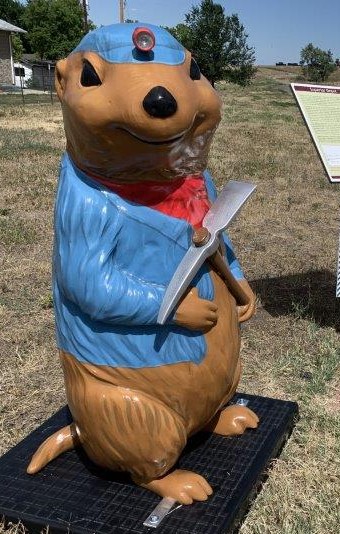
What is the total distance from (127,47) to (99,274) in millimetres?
700

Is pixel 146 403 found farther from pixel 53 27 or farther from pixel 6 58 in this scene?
pixel 53 27

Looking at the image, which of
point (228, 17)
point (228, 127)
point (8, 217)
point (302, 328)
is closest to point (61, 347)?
point (302, 328)

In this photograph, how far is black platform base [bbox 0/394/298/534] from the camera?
2.10m

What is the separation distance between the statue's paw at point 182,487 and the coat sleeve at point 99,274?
0.65 meters

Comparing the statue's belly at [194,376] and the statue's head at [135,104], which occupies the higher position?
the statue's head at [135,104]

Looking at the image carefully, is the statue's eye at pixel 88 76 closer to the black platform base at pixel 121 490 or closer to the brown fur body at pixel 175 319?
the brown fur body at pixel 175 319

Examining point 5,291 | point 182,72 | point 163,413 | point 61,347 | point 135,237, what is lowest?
point 5,291

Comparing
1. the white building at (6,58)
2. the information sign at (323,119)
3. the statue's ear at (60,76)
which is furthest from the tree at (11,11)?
the statue's ear at (60,76)

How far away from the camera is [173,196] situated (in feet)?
6.80

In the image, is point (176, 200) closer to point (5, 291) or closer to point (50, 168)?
point (5, 291)

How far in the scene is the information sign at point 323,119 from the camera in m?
3.70

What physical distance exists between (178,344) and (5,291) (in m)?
2.91

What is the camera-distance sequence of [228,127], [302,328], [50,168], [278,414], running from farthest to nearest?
[228,127] < [50,168] < [302,328] < [278,414]

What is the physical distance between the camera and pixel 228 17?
122 feet
